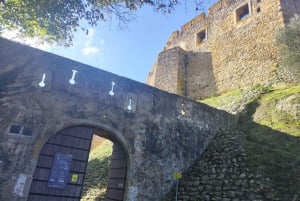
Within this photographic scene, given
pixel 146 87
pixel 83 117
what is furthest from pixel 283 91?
pixel 83 117

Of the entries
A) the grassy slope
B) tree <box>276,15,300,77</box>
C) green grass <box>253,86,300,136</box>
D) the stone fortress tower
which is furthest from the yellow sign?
the stone fortress tower

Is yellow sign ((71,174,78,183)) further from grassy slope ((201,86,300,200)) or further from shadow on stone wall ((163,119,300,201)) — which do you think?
grassy slope ((201,86,300,200))

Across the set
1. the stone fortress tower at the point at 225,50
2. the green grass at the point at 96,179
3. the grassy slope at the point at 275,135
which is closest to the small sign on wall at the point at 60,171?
the green grass at the point at 96,179

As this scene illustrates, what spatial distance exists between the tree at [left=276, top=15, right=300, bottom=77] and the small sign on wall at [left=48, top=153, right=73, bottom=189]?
8.62 metres

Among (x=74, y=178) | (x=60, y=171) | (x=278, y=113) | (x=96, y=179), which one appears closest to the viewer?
(x=60, y=171)

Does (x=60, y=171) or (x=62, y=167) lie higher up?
(x=62, y=167)

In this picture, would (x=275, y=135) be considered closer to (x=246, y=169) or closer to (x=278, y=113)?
(x=278, y=113)

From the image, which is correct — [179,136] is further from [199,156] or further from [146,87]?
[146,87]

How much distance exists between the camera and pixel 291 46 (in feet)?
32.3

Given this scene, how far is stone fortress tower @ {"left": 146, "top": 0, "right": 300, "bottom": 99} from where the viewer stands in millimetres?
14226

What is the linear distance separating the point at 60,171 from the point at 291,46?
9397mm

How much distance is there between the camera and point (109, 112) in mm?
7438

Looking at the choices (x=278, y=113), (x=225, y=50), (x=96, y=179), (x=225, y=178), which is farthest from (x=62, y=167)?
(x=225, y=50)

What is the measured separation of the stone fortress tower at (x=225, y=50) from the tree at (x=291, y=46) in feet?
10.4
